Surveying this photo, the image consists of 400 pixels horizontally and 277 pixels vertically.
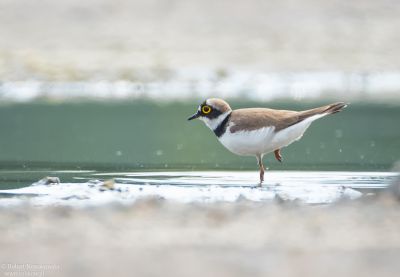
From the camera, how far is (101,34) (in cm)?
3209

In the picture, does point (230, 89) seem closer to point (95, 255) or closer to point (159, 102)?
point (159, 102)

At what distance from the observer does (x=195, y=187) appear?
11055 millimetres

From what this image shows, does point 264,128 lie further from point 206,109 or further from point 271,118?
point 206,109

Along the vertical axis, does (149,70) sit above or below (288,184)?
above

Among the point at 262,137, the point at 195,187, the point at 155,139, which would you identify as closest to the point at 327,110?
the point at 262,137

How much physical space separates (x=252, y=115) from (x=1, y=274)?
18.4 feet

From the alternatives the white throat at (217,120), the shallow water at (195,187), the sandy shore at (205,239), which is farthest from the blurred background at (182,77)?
the sandy shore at (205,239)

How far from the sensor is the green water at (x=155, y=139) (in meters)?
14.0

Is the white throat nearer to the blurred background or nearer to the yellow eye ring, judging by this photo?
the yellow eye ring

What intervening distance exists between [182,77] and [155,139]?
972cm

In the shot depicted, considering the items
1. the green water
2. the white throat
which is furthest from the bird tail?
the green water

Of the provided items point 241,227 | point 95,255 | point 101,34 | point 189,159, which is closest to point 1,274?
point 95,255

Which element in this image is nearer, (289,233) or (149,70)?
(289,233)

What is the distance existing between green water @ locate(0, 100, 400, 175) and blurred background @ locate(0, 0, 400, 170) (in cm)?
3
